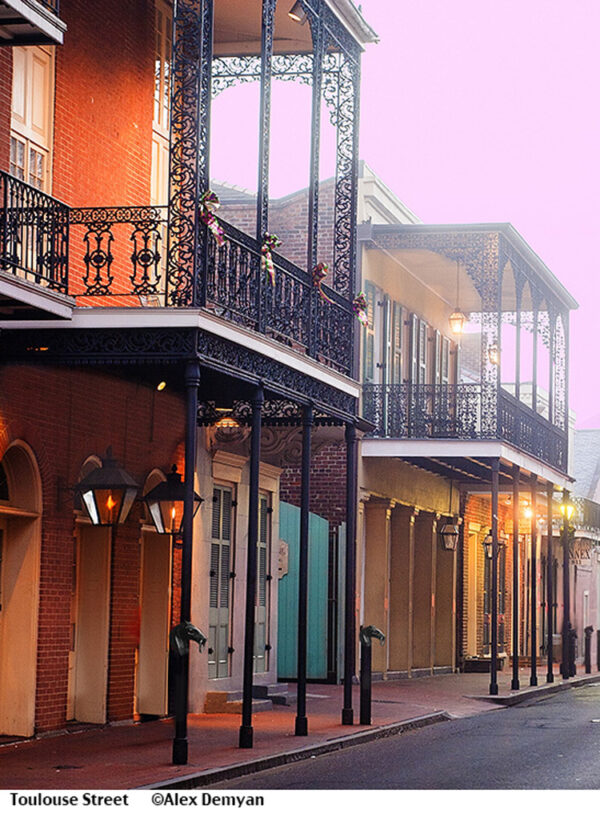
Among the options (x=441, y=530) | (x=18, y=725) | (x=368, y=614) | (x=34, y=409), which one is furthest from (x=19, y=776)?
(x=441, y=530)

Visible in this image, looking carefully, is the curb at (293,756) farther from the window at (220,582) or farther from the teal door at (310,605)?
the teal door at (310,605)

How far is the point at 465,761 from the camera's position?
1336cm

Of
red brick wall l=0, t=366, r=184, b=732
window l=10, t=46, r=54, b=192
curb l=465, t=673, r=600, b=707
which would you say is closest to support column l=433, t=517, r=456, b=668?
curb l=465, t=673, r=600, b=707

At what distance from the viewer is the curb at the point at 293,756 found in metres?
11.4

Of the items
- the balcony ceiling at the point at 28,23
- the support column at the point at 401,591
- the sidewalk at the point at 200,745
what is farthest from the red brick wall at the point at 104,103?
the support column at the point at 401,591

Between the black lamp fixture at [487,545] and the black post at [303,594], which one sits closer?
the black post at [303,594]

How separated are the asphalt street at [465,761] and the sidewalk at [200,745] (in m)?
0.23

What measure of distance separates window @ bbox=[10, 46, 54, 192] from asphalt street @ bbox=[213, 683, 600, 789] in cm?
556

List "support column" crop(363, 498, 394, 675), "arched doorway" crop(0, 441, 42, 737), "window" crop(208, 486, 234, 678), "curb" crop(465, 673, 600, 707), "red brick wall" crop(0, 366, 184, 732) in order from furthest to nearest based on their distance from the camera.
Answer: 1. "support column" crop(363, 498, 394, 675)
2. "curb" crop(465, 673, 600, 707)
3. "window" crop(208, 486, 234, 678)
4. "red brick wall" crop(0, 366, 184, 732)
5. "arched doorway" crop(0, 441, 42, 737)

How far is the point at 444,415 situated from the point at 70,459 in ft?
35.4

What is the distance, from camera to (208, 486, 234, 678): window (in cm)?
1831

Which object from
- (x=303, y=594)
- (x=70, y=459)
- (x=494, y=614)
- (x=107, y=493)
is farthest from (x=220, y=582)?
(x=494, y=614)

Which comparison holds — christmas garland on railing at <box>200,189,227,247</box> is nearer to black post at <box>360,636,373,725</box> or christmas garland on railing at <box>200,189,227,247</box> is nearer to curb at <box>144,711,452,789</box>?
curb at <box>144,711,452,789</box>

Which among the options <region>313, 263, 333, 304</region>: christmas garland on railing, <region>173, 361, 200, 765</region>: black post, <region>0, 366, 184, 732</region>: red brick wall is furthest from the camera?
<region>313, 263, 333, 304</region>: christmas garland on railing
